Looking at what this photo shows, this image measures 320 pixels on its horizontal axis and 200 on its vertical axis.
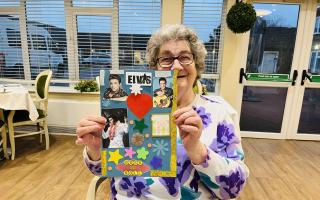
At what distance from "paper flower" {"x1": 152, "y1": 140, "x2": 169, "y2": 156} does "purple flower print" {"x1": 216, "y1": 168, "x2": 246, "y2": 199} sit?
0.72 feet

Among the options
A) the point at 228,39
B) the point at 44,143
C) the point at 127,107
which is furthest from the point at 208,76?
the point at 127,107

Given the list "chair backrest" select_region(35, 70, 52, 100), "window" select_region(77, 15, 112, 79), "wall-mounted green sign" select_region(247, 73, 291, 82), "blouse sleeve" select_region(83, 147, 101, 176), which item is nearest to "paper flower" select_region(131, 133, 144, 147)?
"blouse sleeve" select_region(83, 147, 101, 176)

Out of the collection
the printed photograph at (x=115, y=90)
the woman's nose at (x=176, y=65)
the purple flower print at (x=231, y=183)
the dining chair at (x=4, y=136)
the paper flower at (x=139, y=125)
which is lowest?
the dining chair at (x=4, y=136)

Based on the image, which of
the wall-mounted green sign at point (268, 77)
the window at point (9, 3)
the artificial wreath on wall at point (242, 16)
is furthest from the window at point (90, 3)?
the wall-mounted green sign at point (268, 77)

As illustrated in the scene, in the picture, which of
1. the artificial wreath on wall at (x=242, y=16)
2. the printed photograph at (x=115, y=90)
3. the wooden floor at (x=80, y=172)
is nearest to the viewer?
the printed photograph at (x=115, y=90)

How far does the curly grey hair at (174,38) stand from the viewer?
903mm

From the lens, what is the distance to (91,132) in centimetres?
71

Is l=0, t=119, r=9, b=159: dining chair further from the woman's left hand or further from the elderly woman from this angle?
the woman's left hand

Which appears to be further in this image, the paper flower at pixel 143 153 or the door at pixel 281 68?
the door at pixel 281 68

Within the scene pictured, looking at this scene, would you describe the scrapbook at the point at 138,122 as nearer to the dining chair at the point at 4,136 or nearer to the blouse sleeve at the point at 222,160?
the blouse sleeve at the point at 222,160

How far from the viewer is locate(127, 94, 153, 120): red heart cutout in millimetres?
669

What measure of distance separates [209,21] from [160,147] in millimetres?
2940

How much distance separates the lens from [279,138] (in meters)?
3.47

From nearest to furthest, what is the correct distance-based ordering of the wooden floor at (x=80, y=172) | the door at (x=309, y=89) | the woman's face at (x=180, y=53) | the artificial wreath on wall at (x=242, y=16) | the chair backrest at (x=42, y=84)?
1. the woman's face at (x=180, y=53)
2. the wooden floor at (x=80, y=172)
3. the artificial wreath on wall at (x=242, y=16)
4. the chair backrest at (x=42, y=84)
5. the door at (x=309, y=89)
